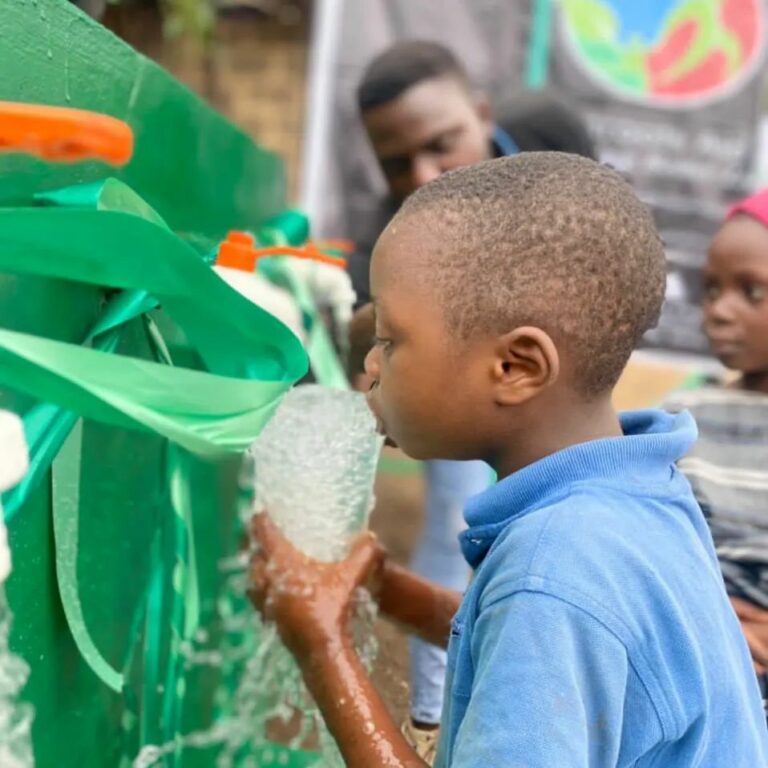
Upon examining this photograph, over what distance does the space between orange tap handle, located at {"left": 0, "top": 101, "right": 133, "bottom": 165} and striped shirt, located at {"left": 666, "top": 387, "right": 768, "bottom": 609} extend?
1.34m

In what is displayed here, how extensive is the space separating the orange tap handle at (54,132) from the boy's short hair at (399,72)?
1.60 m

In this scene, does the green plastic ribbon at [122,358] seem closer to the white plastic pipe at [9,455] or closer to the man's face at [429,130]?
the white plastic pipe at [9,455]

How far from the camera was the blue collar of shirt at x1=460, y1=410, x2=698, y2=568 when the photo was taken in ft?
2.95

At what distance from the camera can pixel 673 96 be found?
4.70 m

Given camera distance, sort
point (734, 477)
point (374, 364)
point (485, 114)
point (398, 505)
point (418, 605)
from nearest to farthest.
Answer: point (374, 364) < point (418, 605) < point (734, 477) < point (485, 114) < point (398, 505)

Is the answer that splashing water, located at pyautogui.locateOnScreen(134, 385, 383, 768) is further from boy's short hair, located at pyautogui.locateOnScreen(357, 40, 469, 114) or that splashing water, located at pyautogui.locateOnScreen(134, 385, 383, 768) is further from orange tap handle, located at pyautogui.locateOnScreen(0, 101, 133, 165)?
boy's short hair, located at pyautogui.locateOnScreen(357, 40, 469, 114)

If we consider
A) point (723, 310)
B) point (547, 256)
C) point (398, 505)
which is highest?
point (547, 256)

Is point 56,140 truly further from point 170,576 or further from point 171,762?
point 171,762

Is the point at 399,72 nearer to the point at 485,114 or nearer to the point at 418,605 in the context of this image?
the point at 485,114

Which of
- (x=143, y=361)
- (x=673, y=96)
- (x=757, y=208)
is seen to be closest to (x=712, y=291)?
(x=757, y=208)

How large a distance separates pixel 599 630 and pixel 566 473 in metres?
0.17

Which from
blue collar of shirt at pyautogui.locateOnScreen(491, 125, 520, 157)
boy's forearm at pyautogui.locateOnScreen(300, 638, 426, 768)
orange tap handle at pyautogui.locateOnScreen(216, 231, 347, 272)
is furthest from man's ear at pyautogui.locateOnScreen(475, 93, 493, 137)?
boy's forearm at pyautogui.locateOnScreen(300, 638, 426, 768)

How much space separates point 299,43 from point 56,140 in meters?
4.58

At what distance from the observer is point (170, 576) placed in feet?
4.14
